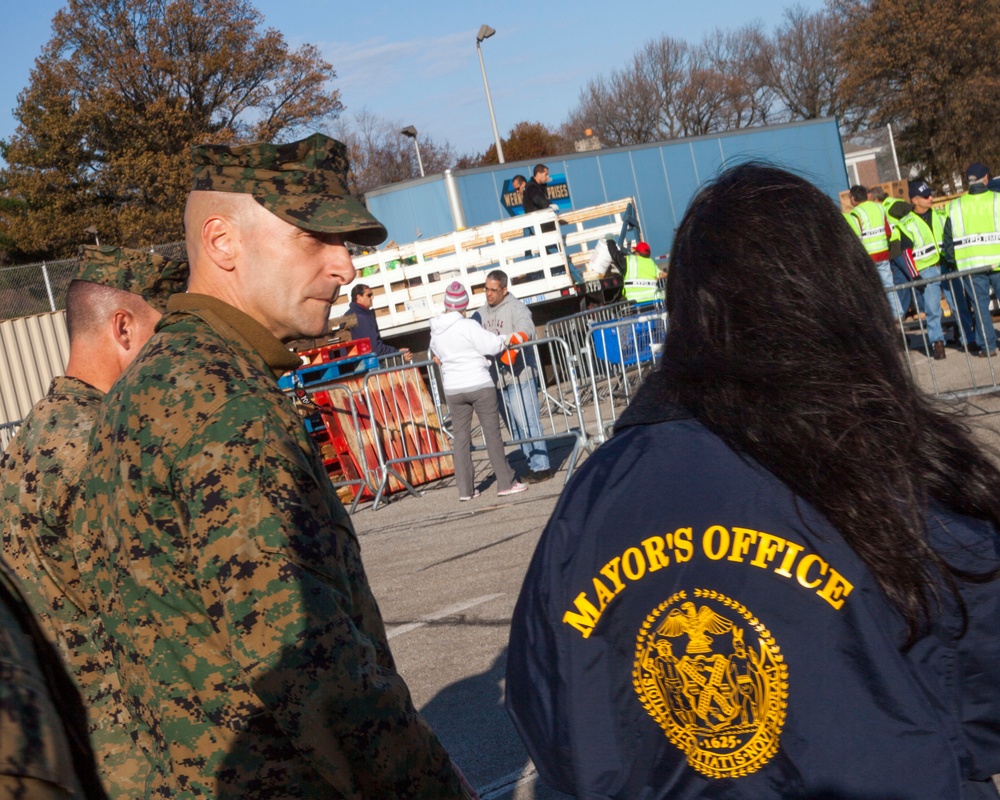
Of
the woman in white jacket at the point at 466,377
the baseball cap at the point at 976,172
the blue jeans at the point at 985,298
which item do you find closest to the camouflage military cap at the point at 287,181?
the woman in white jacket at the point at 466,377

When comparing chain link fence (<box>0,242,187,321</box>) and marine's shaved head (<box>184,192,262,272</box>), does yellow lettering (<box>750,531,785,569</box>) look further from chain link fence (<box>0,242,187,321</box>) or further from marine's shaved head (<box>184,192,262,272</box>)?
chain link fence (<box>0,242,187,321</box>)

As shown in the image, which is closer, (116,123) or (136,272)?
(136,272)

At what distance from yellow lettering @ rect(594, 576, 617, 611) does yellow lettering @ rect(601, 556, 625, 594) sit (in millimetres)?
12

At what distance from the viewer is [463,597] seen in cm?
664

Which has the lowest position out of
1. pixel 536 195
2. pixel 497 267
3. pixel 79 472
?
pixel 79 472

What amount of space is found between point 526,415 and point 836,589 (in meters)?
9.02

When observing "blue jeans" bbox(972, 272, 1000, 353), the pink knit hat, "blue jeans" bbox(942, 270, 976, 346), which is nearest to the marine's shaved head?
the pink knit hat

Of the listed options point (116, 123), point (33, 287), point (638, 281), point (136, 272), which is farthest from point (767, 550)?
point (116, 123)

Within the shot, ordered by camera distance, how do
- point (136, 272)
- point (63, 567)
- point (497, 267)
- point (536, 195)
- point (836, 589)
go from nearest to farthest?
point (836, 589)
point (63, 567)
point (136, 272)
point (497, 267)
point (536, 195)

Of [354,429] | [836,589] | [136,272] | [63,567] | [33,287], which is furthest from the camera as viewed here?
Answer: [33,287]

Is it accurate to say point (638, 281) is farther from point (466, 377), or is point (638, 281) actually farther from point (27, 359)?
point (27, 359)

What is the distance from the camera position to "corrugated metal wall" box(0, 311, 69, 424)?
2295 cm

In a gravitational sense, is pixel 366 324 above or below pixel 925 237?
above

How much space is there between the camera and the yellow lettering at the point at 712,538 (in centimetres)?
167
